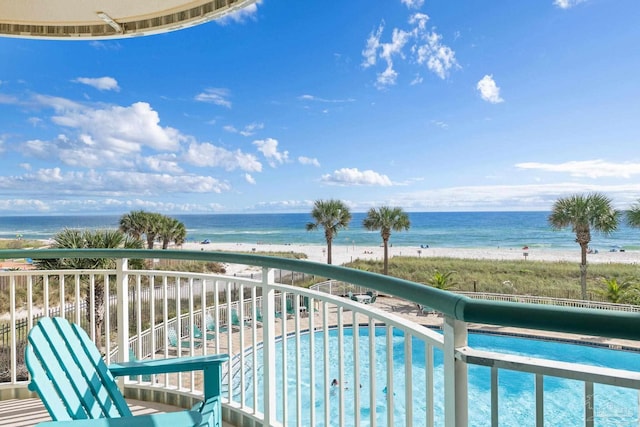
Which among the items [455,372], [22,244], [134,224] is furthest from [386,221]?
[22,244]

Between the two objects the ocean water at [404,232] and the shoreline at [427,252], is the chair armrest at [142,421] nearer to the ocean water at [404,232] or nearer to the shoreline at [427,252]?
the shoreline at [427,252]

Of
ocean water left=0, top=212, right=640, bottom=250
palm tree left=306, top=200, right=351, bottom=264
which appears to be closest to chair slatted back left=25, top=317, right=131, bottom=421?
palm tree left=306, top=200, right=351, bottom=264

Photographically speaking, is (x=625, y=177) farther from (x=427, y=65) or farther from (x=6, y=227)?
(x=6, y=227)

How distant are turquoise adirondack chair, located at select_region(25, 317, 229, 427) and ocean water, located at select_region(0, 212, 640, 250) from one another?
111 feet

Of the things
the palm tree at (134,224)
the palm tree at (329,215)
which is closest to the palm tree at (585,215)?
the palm tree at (329,215)

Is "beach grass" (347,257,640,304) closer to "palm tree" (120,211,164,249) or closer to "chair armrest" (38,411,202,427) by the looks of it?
"palm tree" (120,211,164,249)

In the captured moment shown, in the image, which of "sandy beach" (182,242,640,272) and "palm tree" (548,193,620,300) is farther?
"sandy beach" (182,242,640,272)

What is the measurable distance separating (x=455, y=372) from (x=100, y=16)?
3212 mm

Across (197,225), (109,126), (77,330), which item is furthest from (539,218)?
(77,330)

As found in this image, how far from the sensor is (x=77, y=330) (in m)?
1.82

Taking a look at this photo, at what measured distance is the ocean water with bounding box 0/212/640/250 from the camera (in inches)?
1534

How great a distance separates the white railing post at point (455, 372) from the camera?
3.04ft

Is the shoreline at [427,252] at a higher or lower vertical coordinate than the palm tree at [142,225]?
lower

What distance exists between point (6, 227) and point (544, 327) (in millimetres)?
56413
